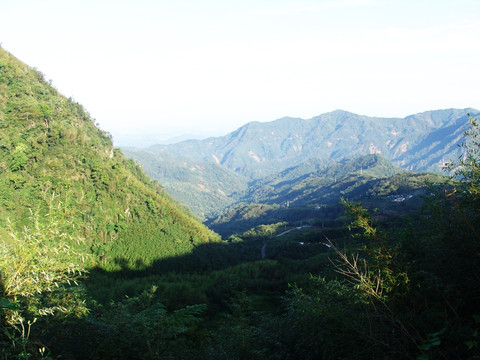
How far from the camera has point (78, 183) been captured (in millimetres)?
61719

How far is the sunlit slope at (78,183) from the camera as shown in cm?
5328

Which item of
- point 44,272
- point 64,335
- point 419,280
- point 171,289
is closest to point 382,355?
point 419,280

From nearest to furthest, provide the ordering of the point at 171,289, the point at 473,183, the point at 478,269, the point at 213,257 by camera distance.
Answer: the point at 478,269 → the point at 473,183 → the point at 171,289 → the point at 213,257

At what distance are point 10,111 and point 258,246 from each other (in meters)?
67.0

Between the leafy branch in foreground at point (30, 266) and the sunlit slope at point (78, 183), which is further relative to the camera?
the sunlit slope at point (78, 183)

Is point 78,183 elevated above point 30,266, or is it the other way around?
point 30,266

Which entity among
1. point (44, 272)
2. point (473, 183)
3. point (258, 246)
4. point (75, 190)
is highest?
point (473, 183)

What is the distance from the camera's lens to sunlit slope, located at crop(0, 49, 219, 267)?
53.3 m

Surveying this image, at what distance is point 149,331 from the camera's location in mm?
9125

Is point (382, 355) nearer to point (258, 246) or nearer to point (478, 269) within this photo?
point (478, 269)

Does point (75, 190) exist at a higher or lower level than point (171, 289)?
higher

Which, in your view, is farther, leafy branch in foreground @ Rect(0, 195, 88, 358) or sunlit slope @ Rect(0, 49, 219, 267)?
sunlit slope @ Rect(0, 49, 219, 267)

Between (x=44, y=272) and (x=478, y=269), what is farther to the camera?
(x=478, y=269)

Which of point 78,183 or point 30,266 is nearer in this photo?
point 30,266
